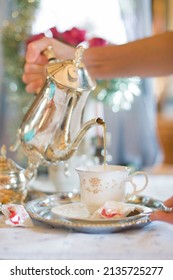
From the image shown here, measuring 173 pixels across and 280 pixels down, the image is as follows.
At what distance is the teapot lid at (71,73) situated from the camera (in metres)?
0.84

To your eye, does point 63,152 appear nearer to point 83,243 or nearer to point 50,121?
point 50,121

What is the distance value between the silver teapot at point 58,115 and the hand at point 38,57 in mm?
162

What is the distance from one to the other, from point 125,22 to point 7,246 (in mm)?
1645

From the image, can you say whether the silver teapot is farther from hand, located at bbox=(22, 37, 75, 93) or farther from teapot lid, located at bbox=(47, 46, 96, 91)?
hand, located at bbox=(22, 37, 75, 93)

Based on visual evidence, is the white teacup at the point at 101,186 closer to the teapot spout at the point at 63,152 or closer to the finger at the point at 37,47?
the teapot spout at the point at 63,152

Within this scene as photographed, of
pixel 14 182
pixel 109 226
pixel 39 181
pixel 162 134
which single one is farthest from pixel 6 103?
pixel 162 134

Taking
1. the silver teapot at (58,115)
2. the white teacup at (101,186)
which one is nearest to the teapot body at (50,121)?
the silver teapot at (58,115)

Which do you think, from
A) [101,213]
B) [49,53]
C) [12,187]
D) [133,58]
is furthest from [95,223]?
[133,58]

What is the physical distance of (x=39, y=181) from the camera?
4.13 ft

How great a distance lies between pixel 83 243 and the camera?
0.64m

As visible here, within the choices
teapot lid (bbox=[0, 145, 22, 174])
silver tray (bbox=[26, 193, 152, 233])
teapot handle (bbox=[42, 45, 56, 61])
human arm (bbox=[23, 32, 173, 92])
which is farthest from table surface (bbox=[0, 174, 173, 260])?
human arm (bbox=[23, 32, 173, 92])

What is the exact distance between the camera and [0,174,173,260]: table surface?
60 cm

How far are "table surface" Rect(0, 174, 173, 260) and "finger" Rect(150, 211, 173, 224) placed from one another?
2cm
